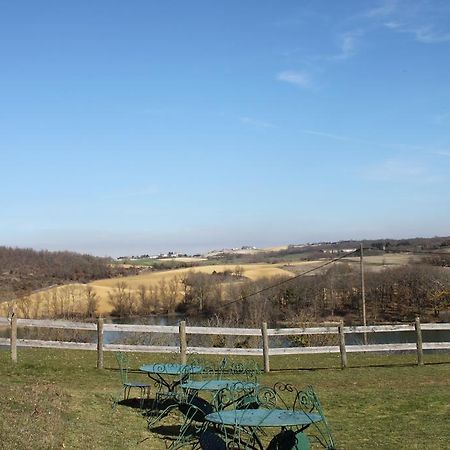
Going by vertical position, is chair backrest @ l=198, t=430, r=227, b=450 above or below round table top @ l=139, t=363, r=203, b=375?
below

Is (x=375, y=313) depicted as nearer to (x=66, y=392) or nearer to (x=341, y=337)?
(x=341, y=337)

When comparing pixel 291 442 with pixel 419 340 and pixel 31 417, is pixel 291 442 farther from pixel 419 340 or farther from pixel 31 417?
pixel 419 340

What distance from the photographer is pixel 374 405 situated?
36.9 feet

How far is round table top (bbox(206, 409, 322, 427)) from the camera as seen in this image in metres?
6.29

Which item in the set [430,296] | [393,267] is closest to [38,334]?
[430,296]

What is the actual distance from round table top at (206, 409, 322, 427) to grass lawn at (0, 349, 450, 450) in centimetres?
157

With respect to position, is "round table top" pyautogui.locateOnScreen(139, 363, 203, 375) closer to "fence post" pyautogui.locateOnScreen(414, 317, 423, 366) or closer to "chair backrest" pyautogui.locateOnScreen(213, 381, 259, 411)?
"chair backrest" pyautogui.locateOnScreen(213, 381, 259, 411)

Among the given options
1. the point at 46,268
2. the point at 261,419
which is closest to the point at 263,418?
the point at 261,419

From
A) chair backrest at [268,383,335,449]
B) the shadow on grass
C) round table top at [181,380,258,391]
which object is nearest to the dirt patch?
round table top at [181,380,258,391]

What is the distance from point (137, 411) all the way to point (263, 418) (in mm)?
3958

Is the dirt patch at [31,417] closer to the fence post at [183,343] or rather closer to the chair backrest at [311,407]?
the chair backrest at [311,407]

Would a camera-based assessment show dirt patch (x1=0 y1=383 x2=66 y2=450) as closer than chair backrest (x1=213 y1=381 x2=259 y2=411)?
Yes

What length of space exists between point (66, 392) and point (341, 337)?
7560 millimetres

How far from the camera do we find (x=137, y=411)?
995 centimetres
